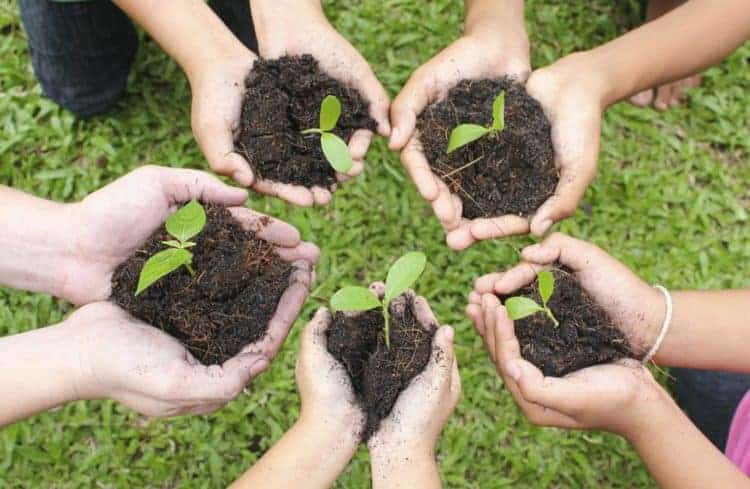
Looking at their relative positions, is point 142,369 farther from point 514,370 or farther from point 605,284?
point 605,284

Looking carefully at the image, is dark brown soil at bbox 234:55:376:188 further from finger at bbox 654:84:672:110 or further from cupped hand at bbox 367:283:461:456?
finger at bbox 654:84:672:110

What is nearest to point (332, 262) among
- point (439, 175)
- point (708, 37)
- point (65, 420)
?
point (439, 175)

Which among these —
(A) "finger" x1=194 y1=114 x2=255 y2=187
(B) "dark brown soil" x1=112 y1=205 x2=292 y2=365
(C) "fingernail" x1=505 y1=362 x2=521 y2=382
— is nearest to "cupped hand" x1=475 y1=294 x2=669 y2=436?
(C) "fingernail" x1=505 y1=362 x2=521 y2=382

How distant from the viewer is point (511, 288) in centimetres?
174

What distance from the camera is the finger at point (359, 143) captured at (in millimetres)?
1894

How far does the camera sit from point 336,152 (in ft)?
5.68

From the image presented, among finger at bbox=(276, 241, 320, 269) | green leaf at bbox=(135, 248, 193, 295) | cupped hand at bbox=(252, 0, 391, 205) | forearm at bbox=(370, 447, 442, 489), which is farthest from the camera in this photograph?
cupped hand at bbox=(252, 0, 391, 205)

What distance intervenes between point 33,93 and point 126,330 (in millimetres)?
1442

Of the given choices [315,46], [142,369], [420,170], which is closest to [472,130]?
[420,170]

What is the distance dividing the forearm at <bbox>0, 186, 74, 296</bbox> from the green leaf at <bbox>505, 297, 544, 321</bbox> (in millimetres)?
1069

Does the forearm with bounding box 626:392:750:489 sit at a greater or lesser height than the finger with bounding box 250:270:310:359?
lesser

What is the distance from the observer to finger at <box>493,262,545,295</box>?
173 centimetres

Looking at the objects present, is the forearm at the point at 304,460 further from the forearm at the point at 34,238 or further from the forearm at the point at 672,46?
the forearm at the point at 672,46

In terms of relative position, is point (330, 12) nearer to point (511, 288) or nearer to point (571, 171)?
point (571, 171)
